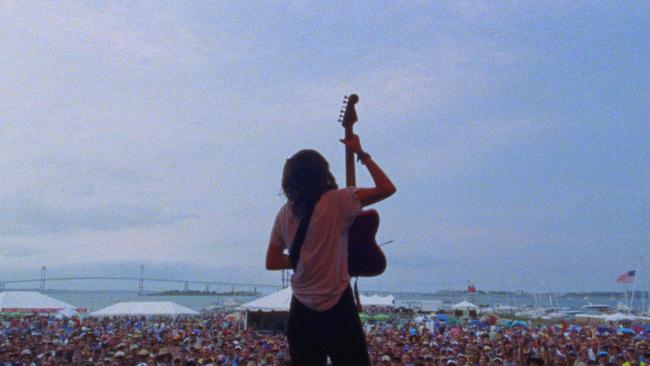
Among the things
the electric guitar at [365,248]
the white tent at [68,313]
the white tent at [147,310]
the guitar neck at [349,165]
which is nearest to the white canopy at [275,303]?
the white tent at [147,310]

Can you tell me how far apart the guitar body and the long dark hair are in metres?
0.19

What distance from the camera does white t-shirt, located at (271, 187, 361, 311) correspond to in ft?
7.02

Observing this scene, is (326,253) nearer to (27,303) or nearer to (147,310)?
(147,310)

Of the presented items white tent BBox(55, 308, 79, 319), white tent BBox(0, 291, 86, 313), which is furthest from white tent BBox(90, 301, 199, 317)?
white tent BBox(55, 308, 79, 319)

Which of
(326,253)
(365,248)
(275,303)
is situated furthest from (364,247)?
(275,303)

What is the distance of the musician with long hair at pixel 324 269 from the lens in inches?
83.0

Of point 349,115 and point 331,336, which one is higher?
point 349,115

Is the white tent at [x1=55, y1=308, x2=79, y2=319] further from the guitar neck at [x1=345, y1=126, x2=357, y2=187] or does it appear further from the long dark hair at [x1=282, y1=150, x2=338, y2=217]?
the long dark hair at [x1=282, y1=150, x2=338, y2=217]

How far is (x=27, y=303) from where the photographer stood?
82.1 ft

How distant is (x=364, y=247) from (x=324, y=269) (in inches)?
9.7

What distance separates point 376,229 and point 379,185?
239mm

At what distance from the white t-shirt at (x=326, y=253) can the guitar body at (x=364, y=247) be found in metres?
0.08

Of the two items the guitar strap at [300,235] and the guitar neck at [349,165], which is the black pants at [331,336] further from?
the guitar neck at [349,165]

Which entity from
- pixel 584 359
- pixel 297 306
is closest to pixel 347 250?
pixel 297 306
